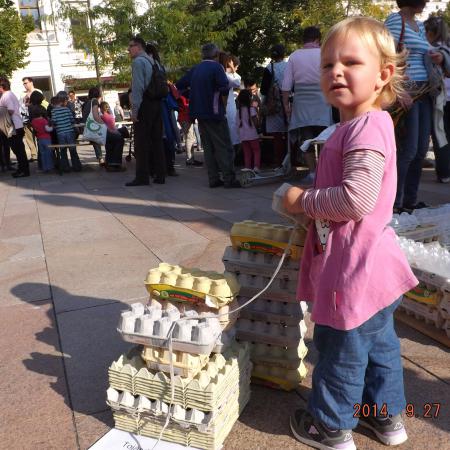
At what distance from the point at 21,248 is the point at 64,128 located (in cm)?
688

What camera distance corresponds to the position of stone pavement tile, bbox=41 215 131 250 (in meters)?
5.83

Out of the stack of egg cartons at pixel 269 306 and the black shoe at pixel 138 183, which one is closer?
the stack of egg cartons at pixel 269 306

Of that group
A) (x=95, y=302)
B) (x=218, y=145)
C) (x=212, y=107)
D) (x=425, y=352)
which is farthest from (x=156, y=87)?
(x=425, y=352)

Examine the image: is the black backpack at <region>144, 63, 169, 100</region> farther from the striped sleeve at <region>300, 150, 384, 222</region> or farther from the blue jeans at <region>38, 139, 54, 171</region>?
the striped sleeve at <region>300, 150, 384, 222</region>

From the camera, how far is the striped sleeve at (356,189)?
6.30ft

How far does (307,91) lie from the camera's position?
24.9ft

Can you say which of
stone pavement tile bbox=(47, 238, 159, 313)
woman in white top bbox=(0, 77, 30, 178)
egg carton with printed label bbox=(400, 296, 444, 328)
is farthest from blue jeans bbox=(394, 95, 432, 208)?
woman in white top bbox=(0, 77, 30, 178)

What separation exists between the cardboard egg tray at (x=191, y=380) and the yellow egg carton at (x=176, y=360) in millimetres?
25

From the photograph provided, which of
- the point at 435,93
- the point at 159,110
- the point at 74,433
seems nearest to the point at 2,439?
the point at 74,433

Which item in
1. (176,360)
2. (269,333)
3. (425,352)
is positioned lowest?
(425,352)

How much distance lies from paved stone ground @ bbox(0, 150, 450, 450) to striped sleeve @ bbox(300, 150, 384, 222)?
3.57 feet

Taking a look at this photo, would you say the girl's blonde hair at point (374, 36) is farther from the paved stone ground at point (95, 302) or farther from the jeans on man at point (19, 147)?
the jeans on man at point (19, 147)

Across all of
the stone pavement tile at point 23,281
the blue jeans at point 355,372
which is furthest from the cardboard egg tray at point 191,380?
the stone pavement tile at point 23,281
